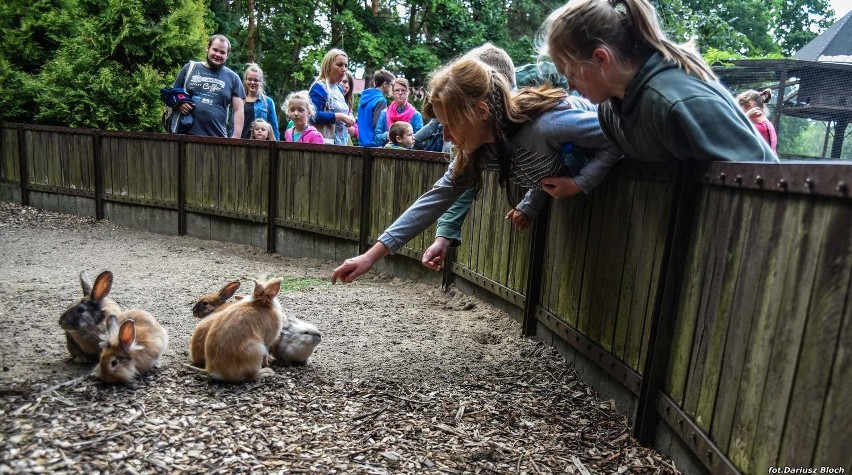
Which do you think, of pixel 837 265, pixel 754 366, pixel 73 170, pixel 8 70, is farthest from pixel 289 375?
pixel 8 70

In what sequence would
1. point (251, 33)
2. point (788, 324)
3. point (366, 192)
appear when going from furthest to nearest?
1. point (251, 33)
2. point (366, 192)
3. point (788, 324)

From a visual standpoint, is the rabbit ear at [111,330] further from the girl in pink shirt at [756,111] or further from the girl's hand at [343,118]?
Result: the girl in pink shirt at [756,111]

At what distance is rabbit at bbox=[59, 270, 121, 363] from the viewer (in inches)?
136

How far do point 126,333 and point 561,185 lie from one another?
237cm

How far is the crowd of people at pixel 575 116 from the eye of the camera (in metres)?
2.63

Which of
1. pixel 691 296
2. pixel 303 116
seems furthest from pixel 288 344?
pixel 303 116

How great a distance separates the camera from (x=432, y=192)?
3.84 meters

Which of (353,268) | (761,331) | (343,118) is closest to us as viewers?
(761,331)

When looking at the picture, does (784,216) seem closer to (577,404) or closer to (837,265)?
(837,265)

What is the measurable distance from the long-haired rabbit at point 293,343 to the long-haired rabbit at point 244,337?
0.47ft

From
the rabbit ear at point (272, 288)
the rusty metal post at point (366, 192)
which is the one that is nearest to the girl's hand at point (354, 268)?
the rabbit ear at point (272, 288)

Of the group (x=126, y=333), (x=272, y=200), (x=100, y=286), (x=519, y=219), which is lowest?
(x=272, y=200)

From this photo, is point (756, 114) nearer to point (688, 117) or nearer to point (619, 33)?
point (619, 33)

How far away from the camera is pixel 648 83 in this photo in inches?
107
